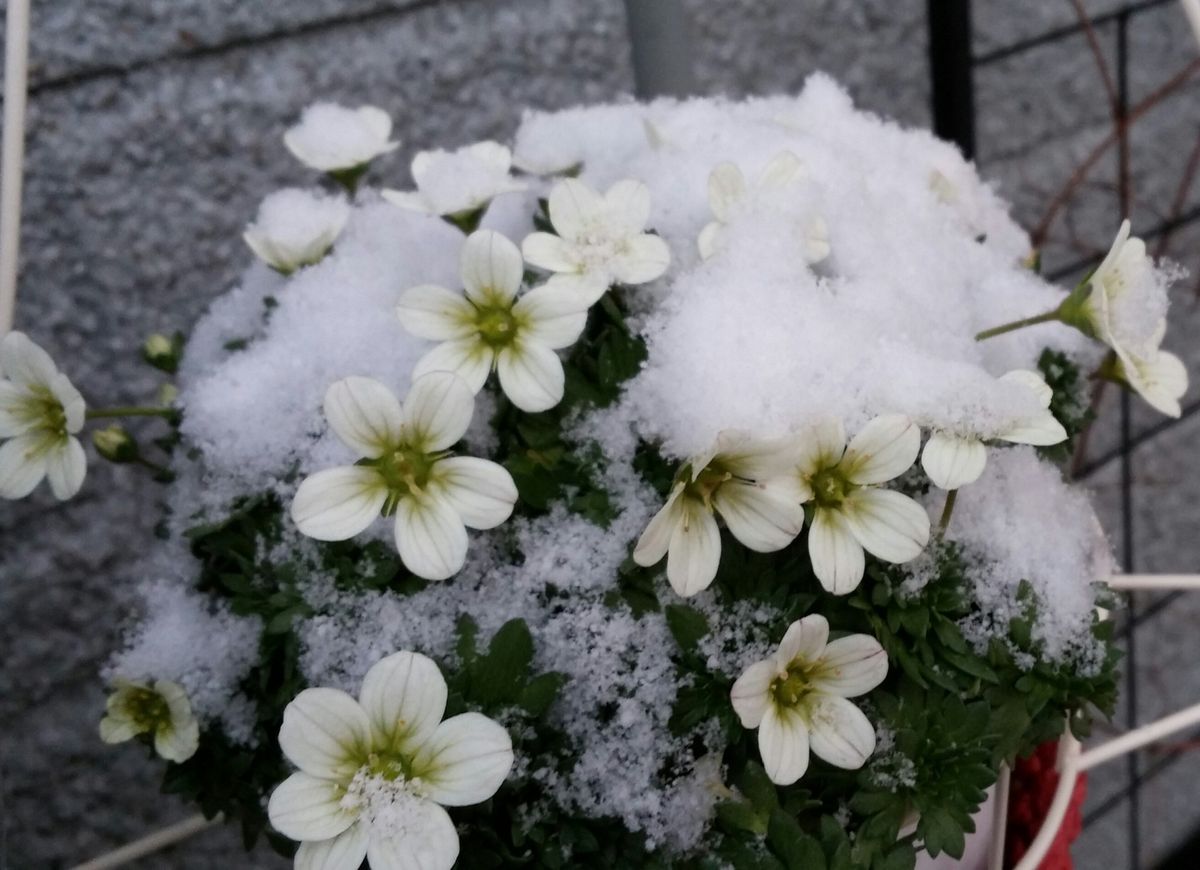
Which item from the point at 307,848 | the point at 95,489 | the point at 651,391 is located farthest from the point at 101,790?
the point at 651,391

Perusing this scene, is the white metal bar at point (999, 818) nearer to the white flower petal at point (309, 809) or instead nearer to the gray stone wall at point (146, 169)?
the white flower petal at point (309, 809)

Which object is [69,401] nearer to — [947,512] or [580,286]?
[580,286]

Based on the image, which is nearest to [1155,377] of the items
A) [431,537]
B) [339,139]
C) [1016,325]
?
[1016,325]

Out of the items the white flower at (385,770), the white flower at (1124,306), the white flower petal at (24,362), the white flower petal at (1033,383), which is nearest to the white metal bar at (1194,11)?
the white flower at (1124,306)

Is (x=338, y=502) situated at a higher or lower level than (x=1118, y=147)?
higher

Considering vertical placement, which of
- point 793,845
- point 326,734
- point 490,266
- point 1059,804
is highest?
point 490,266

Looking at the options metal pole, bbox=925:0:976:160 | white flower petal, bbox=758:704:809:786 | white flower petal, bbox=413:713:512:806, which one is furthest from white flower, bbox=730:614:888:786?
metal pole, bbox=925:0:976:160

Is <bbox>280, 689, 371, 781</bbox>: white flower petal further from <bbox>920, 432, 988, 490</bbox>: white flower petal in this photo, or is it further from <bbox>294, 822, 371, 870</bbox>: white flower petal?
<bbox>920, 432, 988, 490</bbox>: white flower petal
